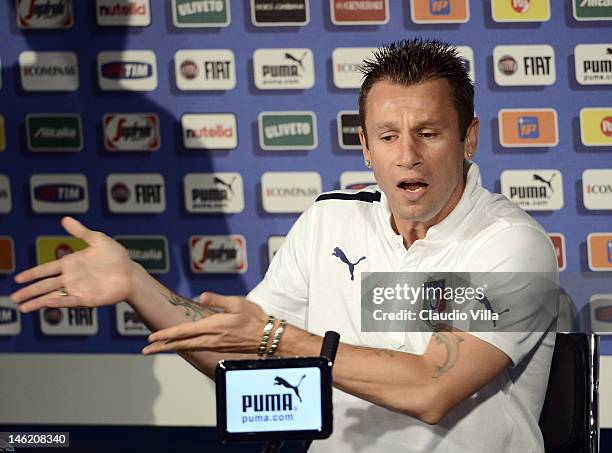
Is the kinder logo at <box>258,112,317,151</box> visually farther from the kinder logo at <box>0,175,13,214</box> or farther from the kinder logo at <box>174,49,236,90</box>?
the kinder logo at <box>0,175,13,214</box>

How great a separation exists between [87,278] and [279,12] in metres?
1.81

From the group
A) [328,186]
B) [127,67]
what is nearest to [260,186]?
[328,186]

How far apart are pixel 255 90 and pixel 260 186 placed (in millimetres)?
315

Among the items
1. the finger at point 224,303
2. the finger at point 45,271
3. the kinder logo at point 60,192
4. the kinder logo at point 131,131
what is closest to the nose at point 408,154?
the finger at point 224,303

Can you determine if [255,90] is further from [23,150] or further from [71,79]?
[23,150]

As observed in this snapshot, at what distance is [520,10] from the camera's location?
3107 mm

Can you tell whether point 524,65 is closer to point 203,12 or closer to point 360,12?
point 360,12

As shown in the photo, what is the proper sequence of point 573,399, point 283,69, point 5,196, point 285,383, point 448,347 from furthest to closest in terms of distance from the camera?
point 5,196 → point 283,69 → point 573,399 → point 448,347 → point 285,383

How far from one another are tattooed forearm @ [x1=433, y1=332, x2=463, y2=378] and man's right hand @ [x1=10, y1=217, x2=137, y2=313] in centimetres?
55

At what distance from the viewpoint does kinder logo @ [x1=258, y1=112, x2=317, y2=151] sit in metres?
3.21

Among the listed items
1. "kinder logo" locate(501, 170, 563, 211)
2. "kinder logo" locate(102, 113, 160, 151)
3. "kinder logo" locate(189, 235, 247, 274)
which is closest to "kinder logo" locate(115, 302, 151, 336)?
"kinder logo" locate(189, 235, 247, 274)

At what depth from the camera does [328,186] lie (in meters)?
3.21

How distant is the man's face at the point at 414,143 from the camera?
6.16ft

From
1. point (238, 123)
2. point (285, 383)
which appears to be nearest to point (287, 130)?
point (238, 123)
